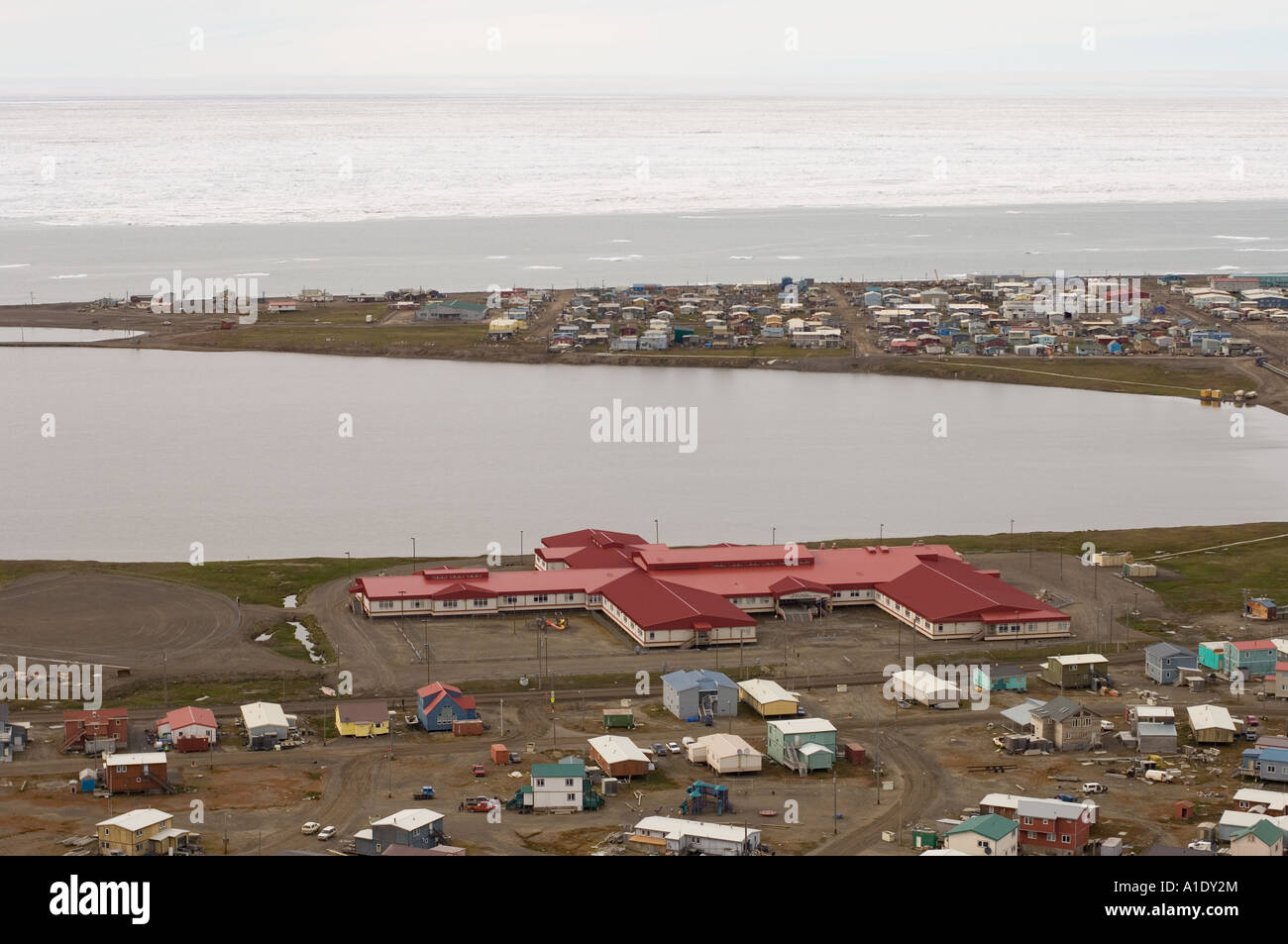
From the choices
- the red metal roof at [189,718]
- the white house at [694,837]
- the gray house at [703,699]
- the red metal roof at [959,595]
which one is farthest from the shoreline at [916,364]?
the white house at [694,837]

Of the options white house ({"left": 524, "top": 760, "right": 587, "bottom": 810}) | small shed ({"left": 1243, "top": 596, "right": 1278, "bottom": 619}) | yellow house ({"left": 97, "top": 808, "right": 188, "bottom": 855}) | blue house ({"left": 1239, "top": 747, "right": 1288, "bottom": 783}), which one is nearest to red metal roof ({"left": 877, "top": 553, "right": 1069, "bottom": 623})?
small shed ({"left": 1243, "top": 596, "right": 1278, "bottom": 619})

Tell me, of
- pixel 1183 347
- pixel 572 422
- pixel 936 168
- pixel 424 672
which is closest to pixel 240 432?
pixel 572 422

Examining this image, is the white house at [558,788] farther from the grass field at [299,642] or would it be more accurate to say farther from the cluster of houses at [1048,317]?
the cluster of houses at [1048,317]

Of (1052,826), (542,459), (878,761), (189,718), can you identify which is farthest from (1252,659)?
(542,459)

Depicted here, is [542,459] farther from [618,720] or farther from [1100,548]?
[618,720]

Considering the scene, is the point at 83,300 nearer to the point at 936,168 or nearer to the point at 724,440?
the point at 724,440

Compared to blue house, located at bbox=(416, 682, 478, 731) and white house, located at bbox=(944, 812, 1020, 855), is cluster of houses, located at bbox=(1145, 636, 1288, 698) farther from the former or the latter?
blue house, located at bbox=(416, 682, 478, 731)
